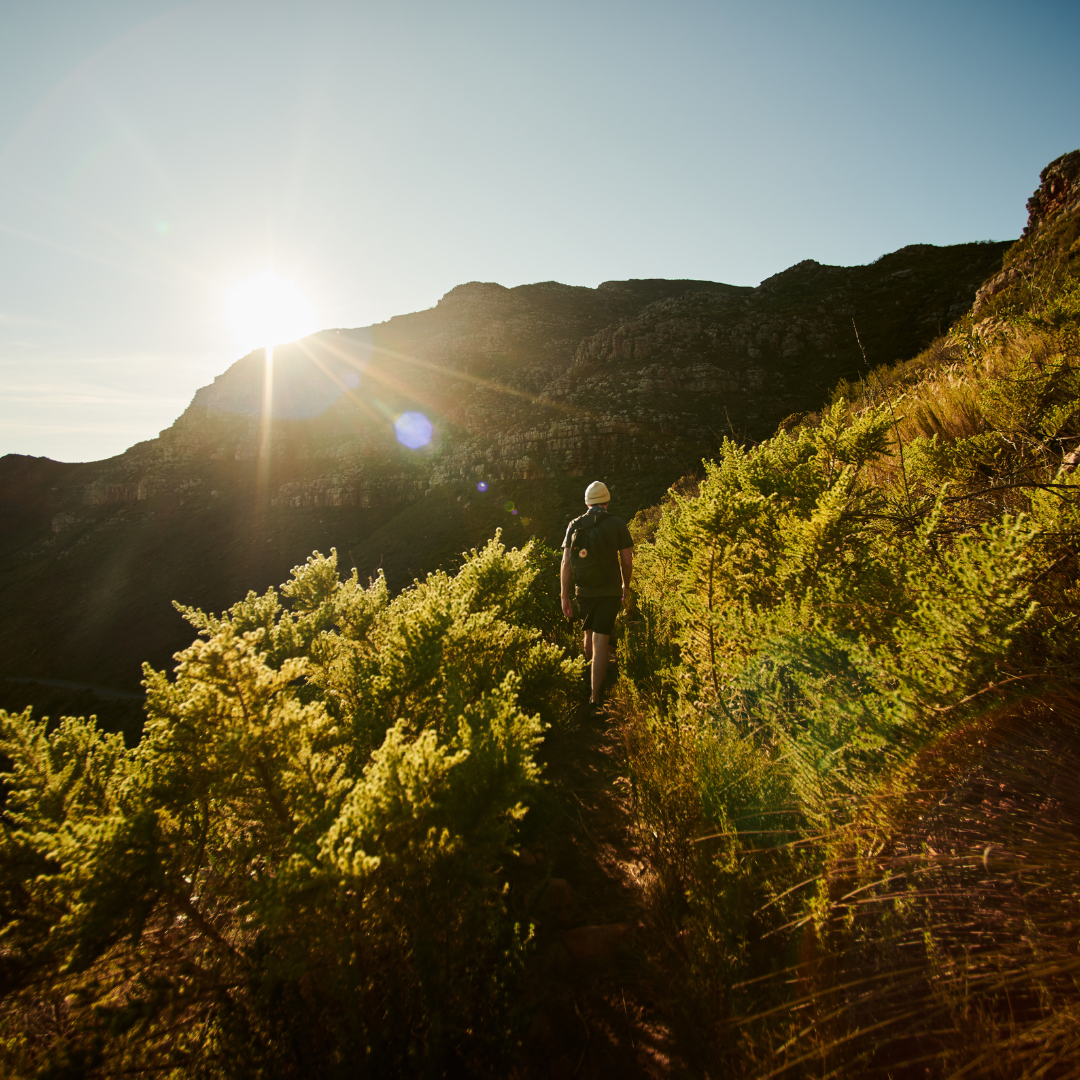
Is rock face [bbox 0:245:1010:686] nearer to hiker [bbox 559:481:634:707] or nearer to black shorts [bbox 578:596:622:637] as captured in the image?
hiker [bbox 559:481:634:707]

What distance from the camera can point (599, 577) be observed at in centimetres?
443

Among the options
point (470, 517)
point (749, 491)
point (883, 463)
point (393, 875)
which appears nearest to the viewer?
point (393, 875)

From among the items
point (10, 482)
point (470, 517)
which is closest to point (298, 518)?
point (470, 517)

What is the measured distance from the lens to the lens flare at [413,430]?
46.2 meters

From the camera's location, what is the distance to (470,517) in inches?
1361

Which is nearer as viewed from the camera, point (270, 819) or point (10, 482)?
point (270, 819)

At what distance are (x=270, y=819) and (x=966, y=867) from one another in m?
2.51

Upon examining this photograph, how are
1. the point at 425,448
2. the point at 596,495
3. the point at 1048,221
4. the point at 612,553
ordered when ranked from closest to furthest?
the point at 612,553 < the point at 596,495 < the point at 1048,221 < the point at 425,448

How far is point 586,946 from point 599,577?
2848 mm

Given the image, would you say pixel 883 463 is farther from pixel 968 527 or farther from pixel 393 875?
pixel 393 875

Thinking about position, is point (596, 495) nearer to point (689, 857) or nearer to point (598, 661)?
point (598, 661)

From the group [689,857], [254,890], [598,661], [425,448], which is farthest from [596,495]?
[425,448]

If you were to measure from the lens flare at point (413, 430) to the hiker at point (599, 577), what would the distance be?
143ft

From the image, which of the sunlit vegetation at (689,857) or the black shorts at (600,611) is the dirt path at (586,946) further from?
the black shorts at (600,611)
